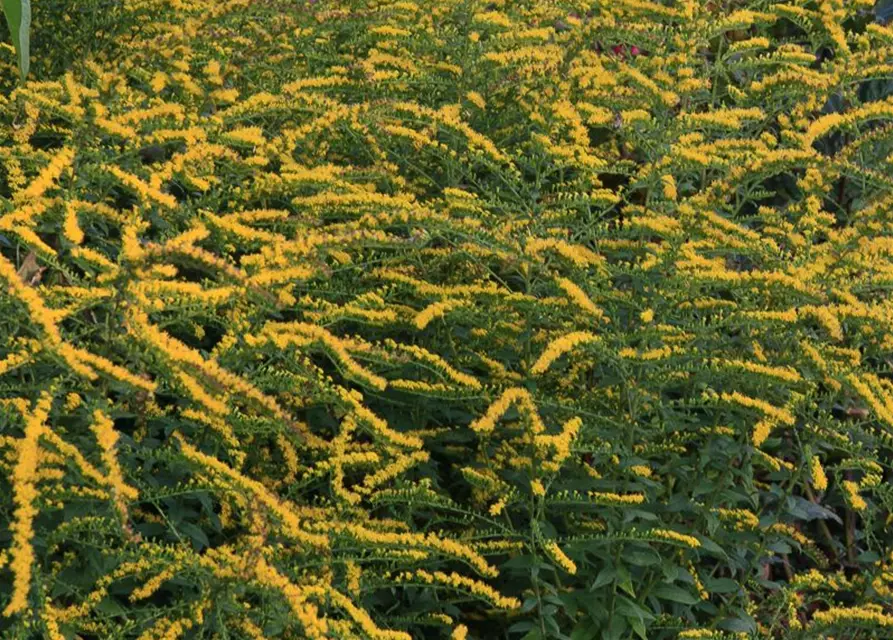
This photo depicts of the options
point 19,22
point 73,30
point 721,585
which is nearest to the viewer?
point 19,22

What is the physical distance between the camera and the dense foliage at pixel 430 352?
282cm

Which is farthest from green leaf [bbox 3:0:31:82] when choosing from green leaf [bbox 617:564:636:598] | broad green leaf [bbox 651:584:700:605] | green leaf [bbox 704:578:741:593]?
green leaf [bbox 704:578:741:593]

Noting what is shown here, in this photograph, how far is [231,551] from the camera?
292cm

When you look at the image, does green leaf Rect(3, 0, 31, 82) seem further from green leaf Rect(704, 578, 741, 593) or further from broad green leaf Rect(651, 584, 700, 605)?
green leaf Rect(704, 578, 741, 593)

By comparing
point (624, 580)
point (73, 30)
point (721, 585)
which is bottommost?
point (721, 585)

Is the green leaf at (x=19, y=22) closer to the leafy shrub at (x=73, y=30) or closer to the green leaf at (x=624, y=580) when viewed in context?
the green leaf at (x=624, y=580)

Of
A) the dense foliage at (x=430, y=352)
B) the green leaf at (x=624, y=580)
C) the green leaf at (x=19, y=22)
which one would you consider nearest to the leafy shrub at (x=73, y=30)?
the dense foliage at (x=430, y=352)

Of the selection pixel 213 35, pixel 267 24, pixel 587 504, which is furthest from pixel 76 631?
pixel 267 24

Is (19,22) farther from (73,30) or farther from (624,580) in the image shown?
(73,30)

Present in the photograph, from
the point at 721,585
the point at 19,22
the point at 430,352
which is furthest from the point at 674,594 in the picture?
the point at 19,22

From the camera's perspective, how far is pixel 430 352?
12.3 feet

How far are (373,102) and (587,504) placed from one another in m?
1.45

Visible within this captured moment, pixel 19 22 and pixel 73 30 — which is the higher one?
pixel 19 22

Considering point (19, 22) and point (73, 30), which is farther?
point (73, 30)
